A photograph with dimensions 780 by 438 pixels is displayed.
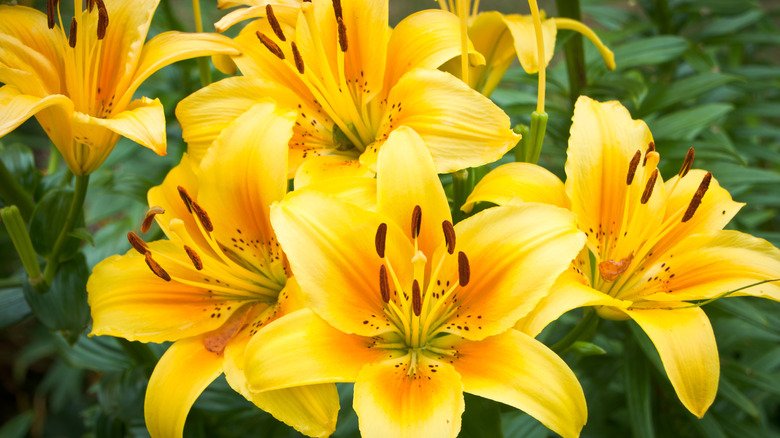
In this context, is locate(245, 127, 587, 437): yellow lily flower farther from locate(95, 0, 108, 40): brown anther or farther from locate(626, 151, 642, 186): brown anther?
locate(95, 0, 108, 40): brown anther

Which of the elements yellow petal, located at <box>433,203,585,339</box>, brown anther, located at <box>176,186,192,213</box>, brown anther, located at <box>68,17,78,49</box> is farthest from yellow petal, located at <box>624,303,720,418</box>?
brown anther, located at <box>68,17,78,49</box>

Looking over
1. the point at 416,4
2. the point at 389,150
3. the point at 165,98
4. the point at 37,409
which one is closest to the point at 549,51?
the point at 389,150

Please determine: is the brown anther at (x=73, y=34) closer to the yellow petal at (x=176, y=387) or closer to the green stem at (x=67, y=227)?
the green stem at (x=67, y=227)

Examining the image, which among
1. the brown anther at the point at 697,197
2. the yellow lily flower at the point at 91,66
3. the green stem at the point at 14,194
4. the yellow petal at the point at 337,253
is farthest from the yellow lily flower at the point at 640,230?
the green stem at the point at 14,194

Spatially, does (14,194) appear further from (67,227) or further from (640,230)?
(640,230)

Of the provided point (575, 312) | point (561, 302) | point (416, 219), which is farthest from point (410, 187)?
point (575, 312)

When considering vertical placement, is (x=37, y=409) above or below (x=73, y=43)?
below

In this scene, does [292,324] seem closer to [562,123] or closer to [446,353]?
[446,353]
